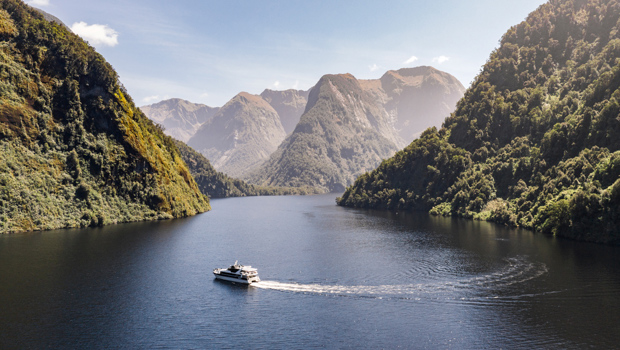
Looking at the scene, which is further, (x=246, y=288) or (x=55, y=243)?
(x=55, y=243)

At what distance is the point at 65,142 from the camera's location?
15738 centimetres

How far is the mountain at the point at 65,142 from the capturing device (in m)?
135

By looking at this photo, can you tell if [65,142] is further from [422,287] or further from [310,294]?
[422,287]

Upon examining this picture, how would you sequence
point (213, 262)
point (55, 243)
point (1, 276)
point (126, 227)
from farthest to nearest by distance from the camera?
point (126, 227) < point (55, 243) < point (213, 262) < point (1, 276)

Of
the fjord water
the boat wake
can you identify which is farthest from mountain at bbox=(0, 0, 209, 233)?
the boat wake

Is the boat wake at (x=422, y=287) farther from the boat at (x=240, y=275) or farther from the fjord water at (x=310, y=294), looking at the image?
the boat at (x=240, y=275)

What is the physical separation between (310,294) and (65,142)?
12933 cm

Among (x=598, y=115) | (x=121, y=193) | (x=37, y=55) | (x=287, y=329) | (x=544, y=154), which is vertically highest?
(x=37, y=55)

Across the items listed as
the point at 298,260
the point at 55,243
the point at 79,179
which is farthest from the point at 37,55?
the point at 298,260

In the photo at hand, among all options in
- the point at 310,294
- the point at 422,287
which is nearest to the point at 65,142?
the point at 310,294

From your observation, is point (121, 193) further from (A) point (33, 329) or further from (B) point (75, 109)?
(A) point (33, 329)

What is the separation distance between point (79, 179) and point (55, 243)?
156 ft

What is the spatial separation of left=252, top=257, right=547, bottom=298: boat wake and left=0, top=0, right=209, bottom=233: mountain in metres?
96.7

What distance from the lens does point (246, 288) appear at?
79875 millimetres
